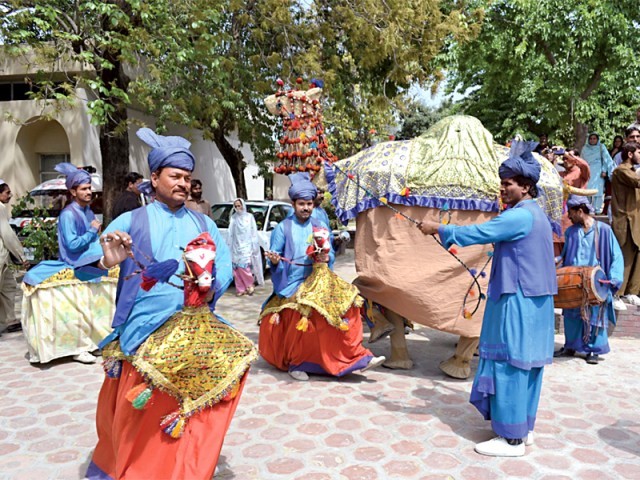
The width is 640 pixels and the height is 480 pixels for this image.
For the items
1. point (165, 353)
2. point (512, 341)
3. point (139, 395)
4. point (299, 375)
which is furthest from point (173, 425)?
point (299, 375)

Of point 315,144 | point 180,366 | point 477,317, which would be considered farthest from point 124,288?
point 477,317

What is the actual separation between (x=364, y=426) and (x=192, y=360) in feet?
6.16

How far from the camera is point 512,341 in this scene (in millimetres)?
3582

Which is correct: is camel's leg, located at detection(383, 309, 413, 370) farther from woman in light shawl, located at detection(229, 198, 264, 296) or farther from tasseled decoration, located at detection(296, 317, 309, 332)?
woman in light shawl, located at detection(229, 198, 264, 296)

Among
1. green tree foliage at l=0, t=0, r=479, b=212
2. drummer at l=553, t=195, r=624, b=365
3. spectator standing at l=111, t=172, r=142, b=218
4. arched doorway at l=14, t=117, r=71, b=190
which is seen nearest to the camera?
drummer at l=553, t=195, r=624, b=365

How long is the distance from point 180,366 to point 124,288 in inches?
20.6

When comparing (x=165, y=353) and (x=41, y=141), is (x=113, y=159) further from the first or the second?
(x=41, y=141)

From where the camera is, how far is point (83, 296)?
19.0 feet

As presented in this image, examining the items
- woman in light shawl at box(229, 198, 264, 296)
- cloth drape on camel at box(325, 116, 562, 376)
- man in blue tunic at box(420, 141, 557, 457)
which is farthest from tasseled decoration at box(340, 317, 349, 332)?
woman in light shawl at box(229, 198, 264, 296)

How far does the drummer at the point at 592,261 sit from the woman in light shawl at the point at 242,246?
18.2 feet

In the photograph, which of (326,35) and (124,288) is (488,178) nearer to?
(124,288)

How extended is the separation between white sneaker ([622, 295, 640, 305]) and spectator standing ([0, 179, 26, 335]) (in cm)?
758

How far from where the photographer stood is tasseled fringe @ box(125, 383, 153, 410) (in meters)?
2.59

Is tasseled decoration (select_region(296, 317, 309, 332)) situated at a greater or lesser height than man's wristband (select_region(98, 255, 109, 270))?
lesser
